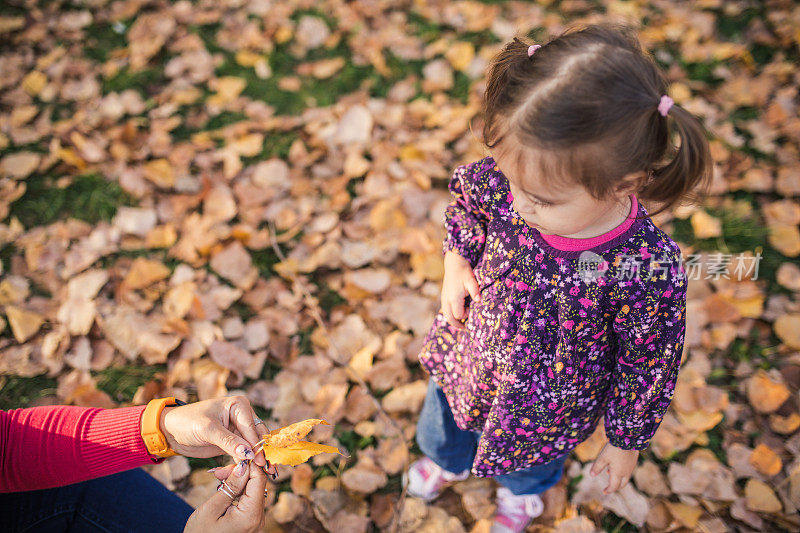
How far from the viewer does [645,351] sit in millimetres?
1073

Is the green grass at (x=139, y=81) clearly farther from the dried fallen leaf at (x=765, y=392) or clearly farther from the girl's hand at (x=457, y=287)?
the dried fallen leaf at (x=765, y=392)

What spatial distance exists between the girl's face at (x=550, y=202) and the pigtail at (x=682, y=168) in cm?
6

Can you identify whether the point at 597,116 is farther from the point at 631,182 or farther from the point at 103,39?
the point at 103,39

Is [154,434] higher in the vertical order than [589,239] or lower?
lower

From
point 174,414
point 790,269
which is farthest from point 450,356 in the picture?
point 790,269

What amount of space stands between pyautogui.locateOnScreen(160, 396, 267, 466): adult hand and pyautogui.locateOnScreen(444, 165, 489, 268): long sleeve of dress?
2.08ft

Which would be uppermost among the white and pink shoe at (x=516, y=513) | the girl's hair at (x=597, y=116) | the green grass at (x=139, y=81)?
the girl's hair at (x=597, y=116)

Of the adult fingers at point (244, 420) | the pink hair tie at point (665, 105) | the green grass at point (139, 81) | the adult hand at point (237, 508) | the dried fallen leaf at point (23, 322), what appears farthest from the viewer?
the green grass at point (139, 81)

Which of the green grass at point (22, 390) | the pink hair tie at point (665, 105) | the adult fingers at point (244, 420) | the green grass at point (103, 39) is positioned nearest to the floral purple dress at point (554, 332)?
the pink hair tie at point (665, 105)

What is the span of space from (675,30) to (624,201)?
2243 millimetres

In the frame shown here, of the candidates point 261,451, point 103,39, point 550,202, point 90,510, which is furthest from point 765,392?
point 103,39

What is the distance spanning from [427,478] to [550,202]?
1.15m

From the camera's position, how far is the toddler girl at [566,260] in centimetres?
88

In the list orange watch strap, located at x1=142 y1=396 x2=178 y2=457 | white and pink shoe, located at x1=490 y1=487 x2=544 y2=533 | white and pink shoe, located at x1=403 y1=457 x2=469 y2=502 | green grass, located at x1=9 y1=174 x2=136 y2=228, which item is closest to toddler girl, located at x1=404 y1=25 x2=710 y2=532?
white and pink shoe, located at x1=490 y1=487 x2=544 y2=533
